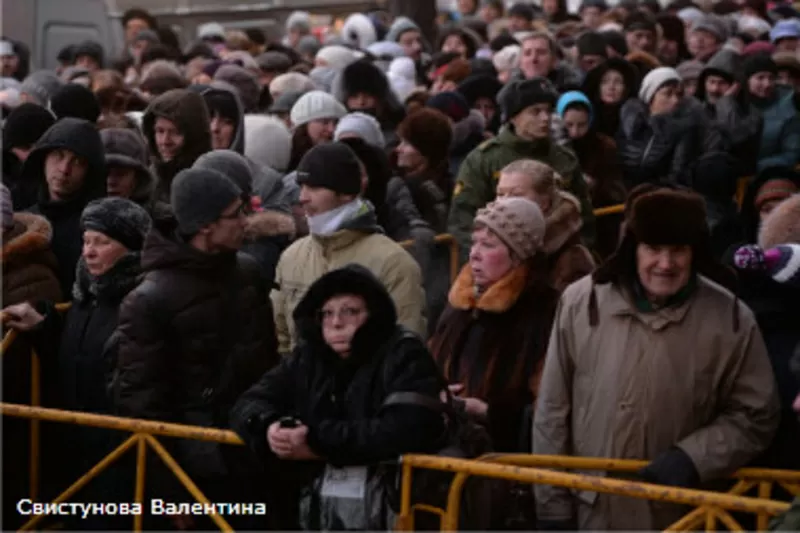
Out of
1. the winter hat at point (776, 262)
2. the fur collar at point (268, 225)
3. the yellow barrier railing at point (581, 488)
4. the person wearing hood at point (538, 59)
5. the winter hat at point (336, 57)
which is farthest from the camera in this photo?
the winter hat at point (336, 57)

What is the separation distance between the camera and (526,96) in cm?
1028

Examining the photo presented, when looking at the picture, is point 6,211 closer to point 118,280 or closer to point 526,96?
point 118,280

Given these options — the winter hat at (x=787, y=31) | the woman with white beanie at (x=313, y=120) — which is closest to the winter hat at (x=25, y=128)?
the woman with white beanie at (x=313, y=120)

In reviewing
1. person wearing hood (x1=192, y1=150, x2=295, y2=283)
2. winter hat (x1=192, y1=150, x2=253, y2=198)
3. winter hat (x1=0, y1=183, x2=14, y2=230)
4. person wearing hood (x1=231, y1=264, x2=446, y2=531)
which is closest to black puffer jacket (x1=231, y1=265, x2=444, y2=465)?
person wearing hood (x1=231, y1=264, x2=446, y2=531)

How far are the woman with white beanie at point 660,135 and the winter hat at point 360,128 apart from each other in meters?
2.67

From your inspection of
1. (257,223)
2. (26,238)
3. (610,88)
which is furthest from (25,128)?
(610,88)

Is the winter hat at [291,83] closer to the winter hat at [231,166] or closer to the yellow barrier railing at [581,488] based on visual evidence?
the winter hat at [231,166]

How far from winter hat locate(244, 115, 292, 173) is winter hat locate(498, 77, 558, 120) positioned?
53.1 inches

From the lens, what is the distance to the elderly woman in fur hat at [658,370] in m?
6.08

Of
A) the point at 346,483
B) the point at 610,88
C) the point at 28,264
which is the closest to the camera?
the point at 346,483

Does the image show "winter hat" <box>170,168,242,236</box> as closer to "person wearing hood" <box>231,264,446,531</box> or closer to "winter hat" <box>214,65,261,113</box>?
"person wearing hood" <box>231,264,446,531</box>

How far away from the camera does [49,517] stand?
738cm

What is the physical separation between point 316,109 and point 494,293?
14.0 ft

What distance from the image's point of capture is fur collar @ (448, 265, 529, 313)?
6.80 metres
